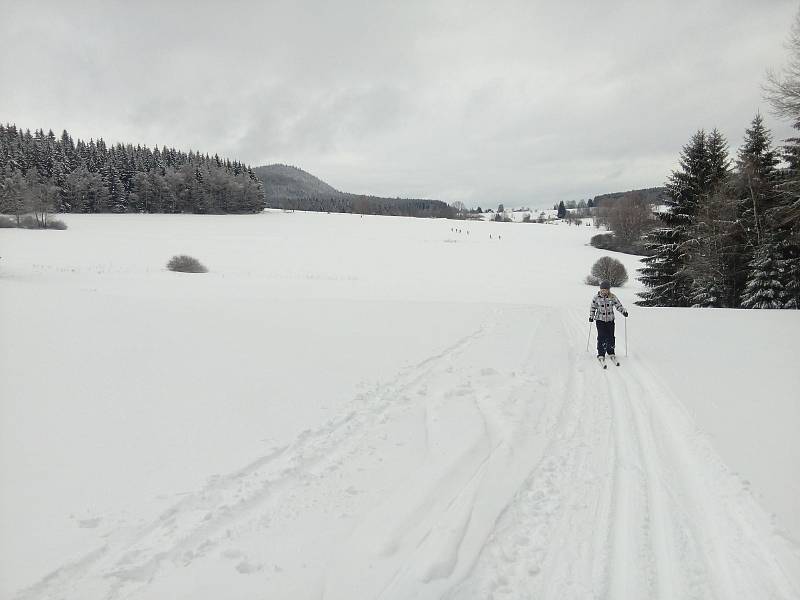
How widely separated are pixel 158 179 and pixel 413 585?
89.0 m

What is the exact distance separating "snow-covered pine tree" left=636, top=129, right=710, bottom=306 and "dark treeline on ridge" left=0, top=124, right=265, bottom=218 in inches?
Result: 3037

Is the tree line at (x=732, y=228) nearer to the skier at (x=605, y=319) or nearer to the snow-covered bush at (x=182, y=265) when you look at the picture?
the skier at (x=605, y=319)

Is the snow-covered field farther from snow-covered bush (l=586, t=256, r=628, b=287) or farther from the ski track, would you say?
snow-covered bush (l=586, t=256, r=628, b=287)

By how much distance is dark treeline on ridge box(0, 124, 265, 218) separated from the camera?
69188 millimetres

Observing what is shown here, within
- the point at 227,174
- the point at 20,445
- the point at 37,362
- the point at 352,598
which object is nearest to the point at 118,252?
the point at 37,362

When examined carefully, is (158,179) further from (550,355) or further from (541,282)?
(550,355)

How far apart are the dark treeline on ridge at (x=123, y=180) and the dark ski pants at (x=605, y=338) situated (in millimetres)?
80030

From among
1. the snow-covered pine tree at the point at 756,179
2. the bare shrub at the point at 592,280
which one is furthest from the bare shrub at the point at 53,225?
the snow-covered pine tree at the point at 756,179

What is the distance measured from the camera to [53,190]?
61844 mm

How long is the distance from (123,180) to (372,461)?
304 ft

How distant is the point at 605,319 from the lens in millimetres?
9508

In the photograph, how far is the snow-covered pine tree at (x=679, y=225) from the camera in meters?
22.4

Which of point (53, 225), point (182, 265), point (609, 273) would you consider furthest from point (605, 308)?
point (53, 225)

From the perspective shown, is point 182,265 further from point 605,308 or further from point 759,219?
point 759,219
